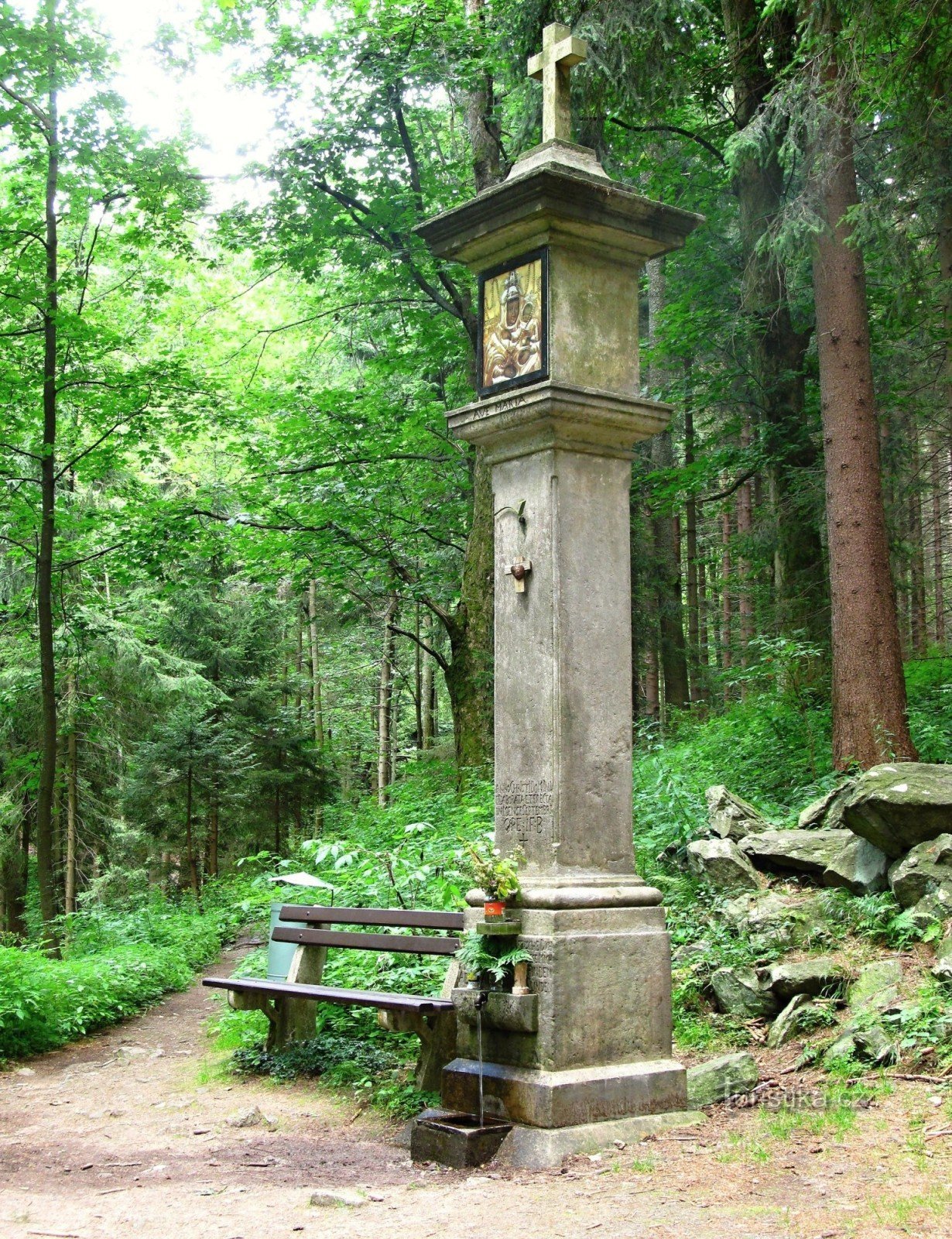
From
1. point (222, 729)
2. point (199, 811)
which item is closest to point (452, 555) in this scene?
point (222, 729)

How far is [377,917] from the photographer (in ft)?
23.7

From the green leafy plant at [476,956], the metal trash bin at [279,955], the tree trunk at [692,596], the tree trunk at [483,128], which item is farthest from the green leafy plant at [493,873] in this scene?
the tree trunk at [692,596]

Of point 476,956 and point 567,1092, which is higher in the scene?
point 476,956

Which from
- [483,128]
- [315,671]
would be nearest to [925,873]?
[483,128]

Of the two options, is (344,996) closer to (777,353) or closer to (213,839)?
(777,353)

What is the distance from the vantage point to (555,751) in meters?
5.77

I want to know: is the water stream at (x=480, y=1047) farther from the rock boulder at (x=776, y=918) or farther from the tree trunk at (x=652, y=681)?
the tree trunk at (x=652, y=681)

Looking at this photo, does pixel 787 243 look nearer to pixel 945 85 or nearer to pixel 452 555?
pixel 945 85

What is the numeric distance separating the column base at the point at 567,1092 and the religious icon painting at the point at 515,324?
3.35 metres

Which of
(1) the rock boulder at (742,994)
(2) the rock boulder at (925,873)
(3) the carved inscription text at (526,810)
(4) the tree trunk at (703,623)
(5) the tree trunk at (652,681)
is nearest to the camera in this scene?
(3) the carved inscription text at (526,810)

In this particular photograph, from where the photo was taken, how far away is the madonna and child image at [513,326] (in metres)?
6.05

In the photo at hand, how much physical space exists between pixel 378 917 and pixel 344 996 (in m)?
0.73

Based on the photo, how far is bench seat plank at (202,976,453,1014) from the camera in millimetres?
5832

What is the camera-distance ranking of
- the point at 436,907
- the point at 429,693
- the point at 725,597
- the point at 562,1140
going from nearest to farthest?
the point at 562,1140, the point at 436,907, the point at 725,597, the point at 429,693
